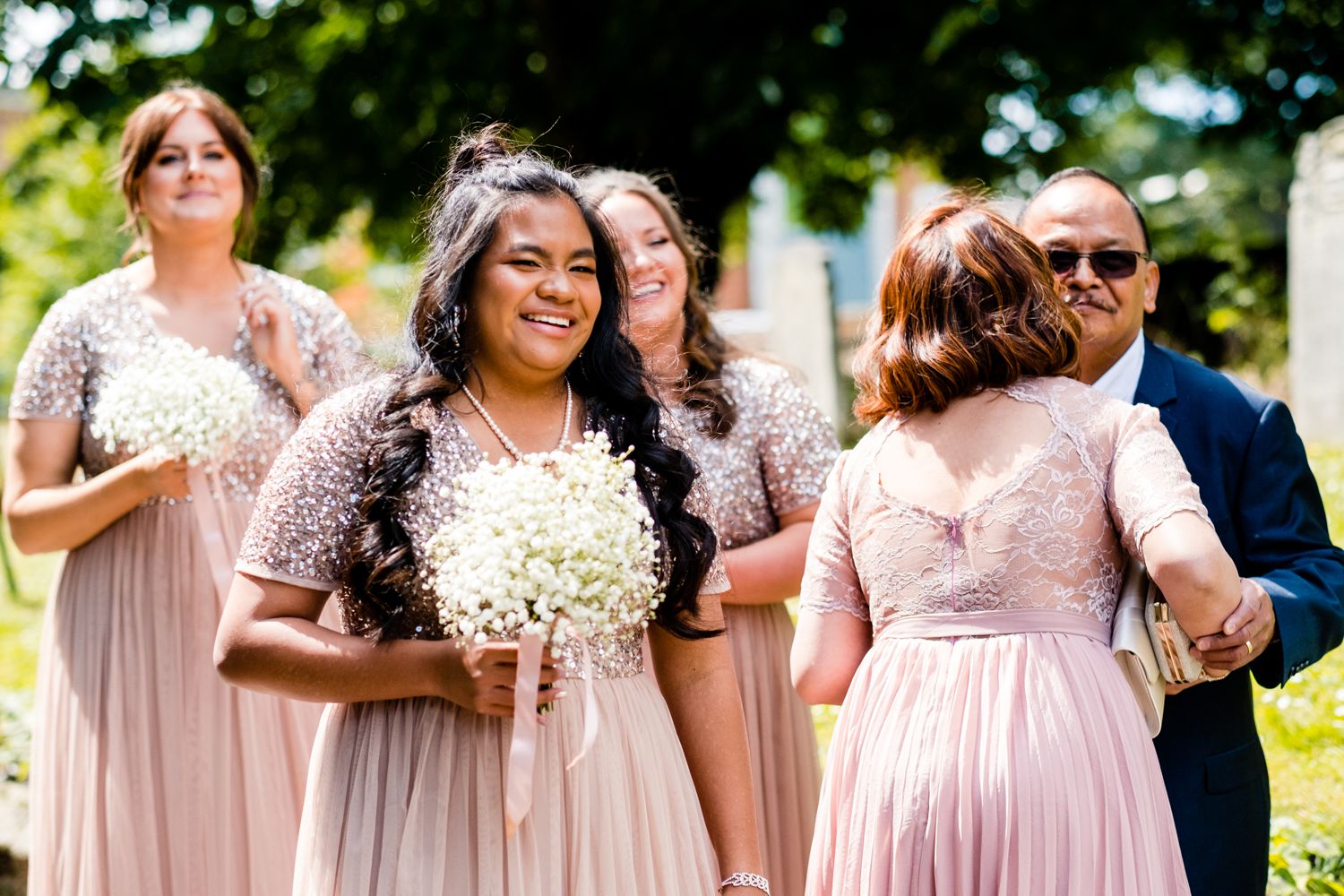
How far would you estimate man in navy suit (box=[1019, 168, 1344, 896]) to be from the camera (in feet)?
10.4

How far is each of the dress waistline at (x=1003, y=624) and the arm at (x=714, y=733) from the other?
1.44 ft

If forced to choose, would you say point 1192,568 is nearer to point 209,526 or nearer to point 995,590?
point 995,590

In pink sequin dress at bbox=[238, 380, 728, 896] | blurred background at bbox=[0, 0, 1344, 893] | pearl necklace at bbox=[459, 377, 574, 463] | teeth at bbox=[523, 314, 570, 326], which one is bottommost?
pink sequin dress at bbox=[238, 380, 728, 896]

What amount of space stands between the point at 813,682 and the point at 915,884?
1.76 ft

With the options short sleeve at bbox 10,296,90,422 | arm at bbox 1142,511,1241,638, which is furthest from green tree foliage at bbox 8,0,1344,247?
arm at bbox 1142,511,1241,638

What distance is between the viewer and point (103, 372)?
447 cm

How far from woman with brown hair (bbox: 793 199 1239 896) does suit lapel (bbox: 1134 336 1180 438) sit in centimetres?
56

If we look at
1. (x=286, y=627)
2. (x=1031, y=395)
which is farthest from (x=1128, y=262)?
(x=286, y=627)

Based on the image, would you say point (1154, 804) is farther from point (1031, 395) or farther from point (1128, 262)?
point (1128, 262)

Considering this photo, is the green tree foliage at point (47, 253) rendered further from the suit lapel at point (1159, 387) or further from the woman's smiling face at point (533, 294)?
the suit lapel at point (1159, 387)

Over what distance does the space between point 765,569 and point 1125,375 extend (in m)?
1.14

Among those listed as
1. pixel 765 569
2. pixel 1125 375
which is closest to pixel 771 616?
pixel 765 569

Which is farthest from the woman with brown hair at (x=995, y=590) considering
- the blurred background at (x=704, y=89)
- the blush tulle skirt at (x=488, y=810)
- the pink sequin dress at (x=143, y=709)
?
the blurred background at (x=704, y=89)

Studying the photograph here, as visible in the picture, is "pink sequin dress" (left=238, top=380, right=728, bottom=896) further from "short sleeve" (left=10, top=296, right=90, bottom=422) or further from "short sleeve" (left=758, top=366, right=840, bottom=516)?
"short sleeve" (left=10, top=296, right=90, bottom=422)
